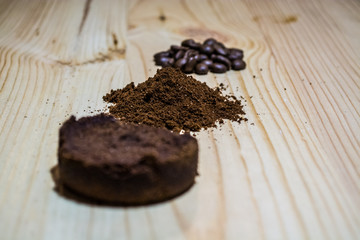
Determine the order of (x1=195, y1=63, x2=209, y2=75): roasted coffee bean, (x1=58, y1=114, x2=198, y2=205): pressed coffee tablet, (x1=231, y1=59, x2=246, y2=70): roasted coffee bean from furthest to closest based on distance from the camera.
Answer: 1. (x1=231, y1=59, x2=246, y2=70): roasted coffee bean
2. (x1=195, y1=63, x2=209, y2=75): roasted coffee bean
3. (x1=58, y1=114, x2=198, y2=205): pressed coffee tablet

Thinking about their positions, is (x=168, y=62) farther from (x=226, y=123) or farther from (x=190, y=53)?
(x=226, y=123)

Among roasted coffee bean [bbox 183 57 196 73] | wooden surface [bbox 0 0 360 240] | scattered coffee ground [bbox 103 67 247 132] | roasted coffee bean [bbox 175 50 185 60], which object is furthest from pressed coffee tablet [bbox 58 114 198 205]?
roasted coffee bean [bbox 175 50 185 60]

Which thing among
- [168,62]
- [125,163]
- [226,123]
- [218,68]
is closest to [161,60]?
[168,62]

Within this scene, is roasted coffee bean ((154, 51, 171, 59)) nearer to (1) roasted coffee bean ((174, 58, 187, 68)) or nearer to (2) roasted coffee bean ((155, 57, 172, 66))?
(2) roasted coffee bean ((155, 57, 172, 66))

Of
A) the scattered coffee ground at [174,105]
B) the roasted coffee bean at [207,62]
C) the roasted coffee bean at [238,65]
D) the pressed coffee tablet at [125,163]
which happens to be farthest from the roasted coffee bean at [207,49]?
the pressed coffee tablet at [125,163]

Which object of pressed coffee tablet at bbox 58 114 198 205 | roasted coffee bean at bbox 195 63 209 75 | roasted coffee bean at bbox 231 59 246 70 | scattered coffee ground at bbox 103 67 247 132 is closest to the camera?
pressed coffee tablet at bbox 58 114 198 205

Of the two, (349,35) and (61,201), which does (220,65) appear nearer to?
(349,35)

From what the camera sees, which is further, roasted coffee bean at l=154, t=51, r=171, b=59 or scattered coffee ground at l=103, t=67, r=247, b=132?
roasted coffee bean at l=154, t=51, r=171, b=59
